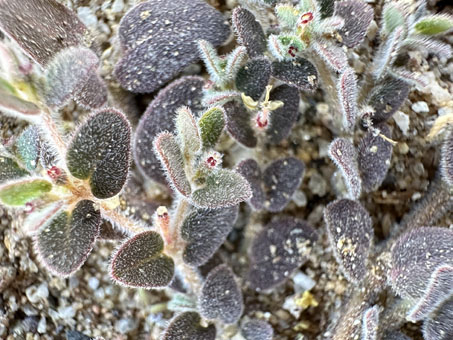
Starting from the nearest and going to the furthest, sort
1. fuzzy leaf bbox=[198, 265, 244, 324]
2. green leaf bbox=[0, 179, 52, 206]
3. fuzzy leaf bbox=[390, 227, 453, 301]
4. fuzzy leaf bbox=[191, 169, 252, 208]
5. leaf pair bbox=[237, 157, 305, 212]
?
green leaf bbox=[0, 179, 52, 206], fuzzy leaf bbox=[191, 169, 252, 208], fuzzy leaf bbox=[390, 227, 453, 301], fuzzy leaf bbox=[198, 265, 244, 324], leaf pair bbox=[237, 157, 305, 212]

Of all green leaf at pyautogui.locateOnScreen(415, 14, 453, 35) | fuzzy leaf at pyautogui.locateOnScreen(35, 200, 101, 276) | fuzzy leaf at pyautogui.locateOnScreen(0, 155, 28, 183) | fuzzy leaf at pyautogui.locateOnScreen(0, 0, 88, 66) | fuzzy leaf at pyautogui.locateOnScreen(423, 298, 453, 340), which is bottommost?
fuzzy leaf at pyautogui.locateOnScreen(423, 298, 453, 340)

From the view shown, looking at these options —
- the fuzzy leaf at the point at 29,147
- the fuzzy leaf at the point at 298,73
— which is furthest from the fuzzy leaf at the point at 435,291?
the fuzzy leaf at the point at 29,147

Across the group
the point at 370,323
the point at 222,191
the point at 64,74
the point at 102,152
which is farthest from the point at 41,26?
the point at 370,323

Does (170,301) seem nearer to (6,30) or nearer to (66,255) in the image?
(66,255)

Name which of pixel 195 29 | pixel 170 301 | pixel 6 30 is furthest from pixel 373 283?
pixel 6 30

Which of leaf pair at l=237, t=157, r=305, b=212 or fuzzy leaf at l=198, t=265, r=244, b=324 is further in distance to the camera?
leaf pair at l=237, t=157, r=305, b=212

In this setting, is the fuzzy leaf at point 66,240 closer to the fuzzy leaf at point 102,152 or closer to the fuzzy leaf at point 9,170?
the fuzzy leaf at point 102,152

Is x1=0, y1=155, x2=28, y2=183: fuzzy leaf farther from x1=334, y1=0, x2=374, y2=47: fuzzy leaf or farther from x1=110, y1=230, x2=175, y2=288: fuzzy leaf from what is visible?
x1=334, y1=0, x2=374, y2=47: fuzzy leaf

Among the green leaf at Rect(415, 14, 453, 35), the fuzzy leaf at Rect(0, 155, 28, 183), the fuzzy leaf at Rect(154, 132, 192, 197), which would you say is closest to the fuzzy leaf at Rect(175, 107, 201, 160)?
the fuzzy leaf at Rect(154, 132, 192, 197)
